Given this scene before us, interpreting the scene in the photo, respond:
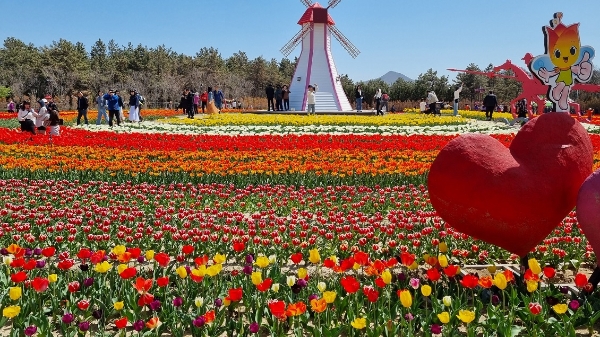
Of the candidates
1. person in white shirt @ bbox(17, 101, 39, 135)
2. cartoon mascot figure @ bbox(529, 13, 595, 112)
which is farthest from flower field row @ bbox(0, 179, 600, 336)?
person in white shirt @ bbox(17, 101, 39, 135)

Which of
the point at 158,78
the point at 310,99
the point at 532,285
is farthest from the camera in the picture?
the point at 158,78

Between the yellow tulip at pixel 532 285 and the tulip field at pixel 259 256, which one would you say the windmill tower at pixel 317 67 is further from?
the yellow tulip at pixel 532 285

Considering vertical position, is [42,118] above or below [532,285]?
above

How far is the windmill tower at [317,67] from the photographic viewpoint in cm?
3347

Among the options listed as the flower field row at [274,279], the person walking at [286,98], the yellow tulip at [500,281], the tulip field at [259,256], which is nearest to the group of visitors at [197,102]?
the person walking at [286,98]

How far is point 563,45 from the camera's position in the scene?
4.02 m

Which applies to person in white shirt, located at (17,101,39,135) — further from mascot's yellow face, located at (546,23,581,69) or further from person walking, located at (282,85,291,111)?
person walking, located at (282,85,291,111)

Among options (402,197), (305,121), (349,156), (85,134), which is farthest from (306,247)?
(305,121)

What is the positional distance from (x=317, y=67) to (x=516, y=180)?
30.5 meters

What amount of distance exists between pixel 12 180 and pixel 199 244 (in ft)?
16.6

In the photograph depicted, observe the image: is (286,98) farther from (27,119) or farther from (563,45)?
(563,45)

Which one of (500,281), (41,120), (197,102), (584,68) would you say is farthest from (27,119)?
(197,102)

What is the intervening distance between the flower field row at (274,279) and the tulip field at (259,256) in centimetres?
2

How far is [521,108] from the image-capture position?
26.7m
